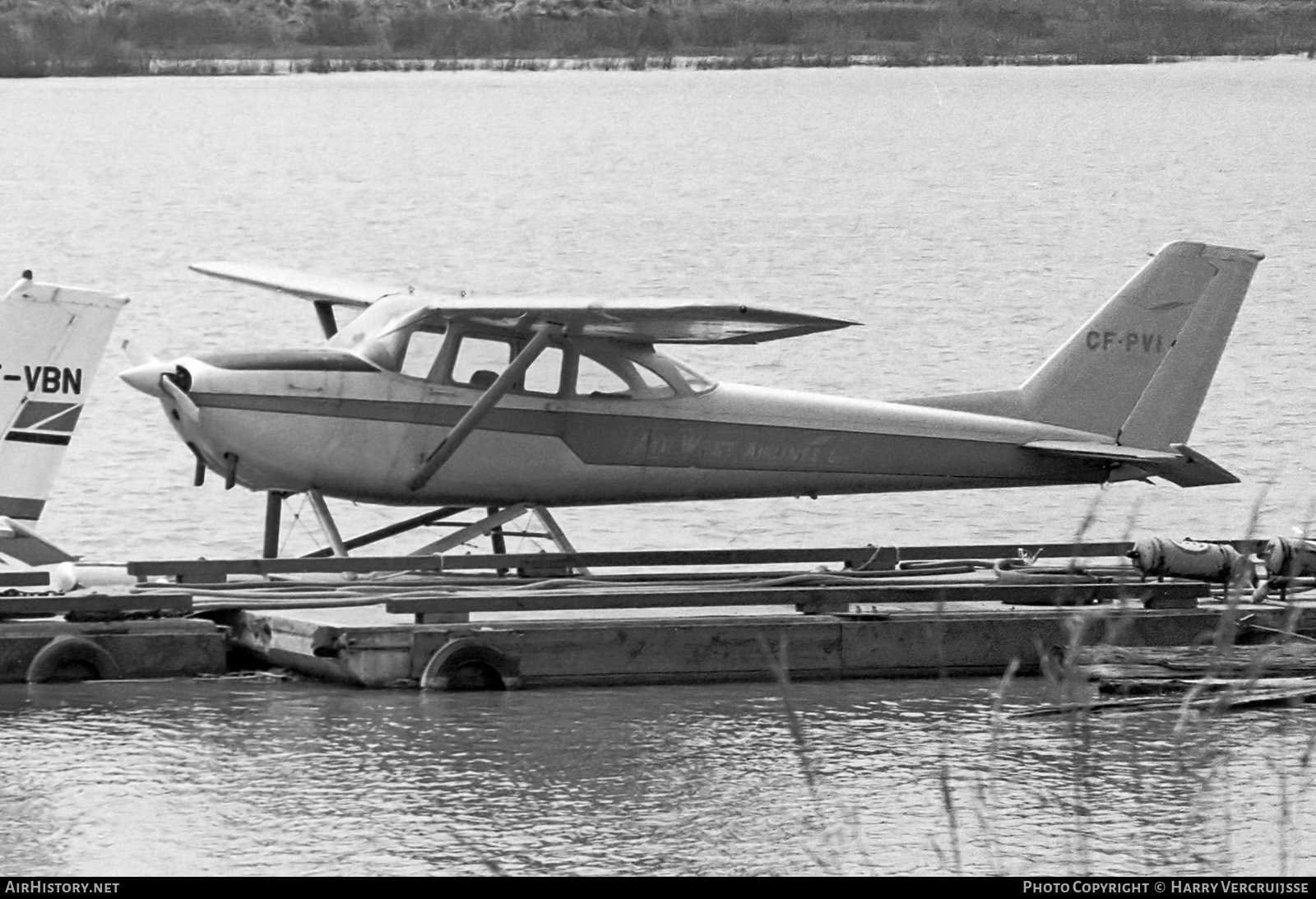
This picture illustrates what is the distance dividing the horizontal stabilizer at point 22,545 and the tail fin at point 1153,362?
17.1 ft

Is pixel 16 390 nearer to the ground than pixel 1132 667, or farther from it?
farther from it

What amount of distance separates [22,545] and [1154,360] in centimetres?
628

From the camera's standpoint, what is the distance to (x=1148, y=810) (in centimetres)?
815

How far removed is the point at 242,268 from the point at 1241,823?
8244 mm

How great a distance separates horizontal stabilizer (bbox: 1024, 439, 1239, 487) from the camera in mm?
12594

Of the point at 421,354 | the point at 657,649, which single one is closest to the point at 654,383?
the point at 421,354

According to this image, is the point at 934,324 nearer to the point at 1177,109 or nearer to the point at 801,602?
the point at 801,602

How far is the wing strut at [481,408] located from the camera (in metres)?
11.5

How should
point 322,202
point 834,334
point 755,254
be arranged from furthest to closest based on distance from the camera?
point 322,202
point 755,254
point 834,334

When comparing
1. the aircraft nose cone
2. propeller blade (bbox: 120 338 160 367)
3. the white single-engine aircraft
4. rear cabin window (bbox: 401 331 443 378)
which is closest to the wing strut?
the white single-engine aircraft

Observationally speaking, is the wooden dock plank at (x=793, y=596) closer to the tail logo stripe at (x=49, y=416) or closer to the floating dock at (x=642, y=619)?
the floating dock at (x=642, y=619)

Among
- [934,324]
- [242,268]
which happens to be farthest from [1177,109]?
[242,268]

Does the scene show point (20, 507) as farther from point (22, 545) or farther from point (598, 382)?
point (598, 382)

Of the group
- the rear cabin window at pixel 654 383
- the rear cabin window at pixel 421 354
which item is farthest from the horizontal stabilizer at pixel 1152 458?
the rear cabin window at pixel 421 354
